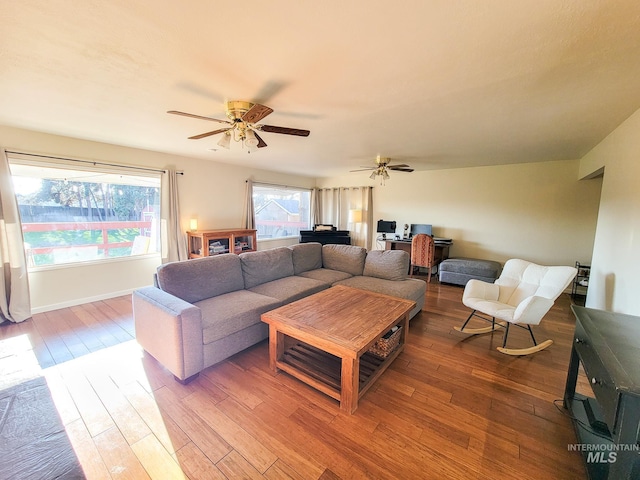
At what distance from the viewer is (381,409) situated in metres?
1.72

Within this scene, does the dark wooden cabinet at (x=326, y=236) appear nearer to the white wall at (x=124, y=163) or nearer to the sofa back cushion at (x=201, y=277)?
the white wall at (x=124, y=163)

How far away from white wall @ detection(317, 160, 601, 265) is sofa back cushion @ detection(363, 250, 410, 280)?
261cm

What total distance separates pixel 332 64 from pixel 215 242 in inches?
153

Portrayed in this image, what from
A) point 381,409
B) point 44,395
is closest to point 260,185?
point 44,395

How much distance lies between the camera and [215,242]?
469 cm

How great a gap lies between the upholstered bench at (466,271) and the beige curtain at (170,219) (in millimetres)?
4763

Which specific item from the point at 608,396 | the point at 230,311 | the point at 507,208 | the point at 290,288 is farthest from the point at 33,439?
the point at 507,208

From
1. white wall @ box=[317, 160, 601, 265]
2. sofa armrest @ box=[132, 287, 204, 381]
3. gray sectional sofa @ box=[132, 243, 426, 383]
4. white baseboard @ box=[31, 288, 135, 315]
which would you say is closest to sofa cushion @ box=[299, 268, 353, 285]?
gray sectional sofa @ box=[132, 243, 426, 383]

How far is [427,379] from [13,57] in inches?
138

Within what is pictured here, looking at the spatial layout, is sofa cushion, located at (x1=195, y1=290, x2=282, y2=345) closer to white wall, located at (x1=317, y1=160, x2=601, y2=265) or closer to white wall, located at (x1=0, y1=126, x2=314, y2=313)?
white wall, located at (x1=0, y1=126, x2=314, y2=313)

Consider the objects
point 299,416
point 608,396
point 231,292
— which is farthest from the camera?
point 231,292

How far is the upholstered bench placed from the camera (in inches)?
170

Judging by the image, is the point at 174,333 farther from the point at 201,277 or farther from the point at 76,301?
the point at 76,301

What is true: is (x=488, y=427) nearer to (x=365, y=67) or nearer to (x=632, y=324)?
(x=632, y=324)
